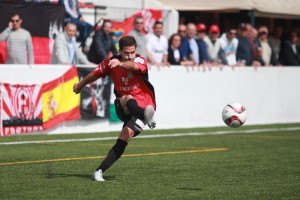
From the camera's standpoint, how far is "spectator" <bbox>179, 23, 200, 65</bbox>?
22469mm

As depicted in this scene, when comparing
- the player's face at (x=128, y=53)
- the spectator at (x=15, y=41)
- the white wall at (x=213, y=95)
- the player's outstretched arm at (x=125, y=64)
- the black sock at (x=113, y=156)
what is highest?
the player's face at (x=128, y=53)

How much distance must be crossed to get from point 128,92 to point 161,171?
1.54 m

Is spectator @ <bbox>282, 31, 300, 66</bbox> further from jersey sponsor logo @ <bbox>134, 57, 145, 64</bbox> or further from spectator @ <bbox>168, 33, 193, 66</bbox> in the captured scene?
jersey sponsor logo @ <bbox>134, 57, 145, 64</bbox>

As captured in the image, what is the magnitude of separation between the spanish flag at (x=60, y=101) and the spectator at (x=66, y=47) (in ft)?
1.39

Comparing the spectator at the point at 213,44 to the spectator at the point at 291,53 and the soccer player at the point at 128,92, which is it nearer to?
the spectator at the point at 291,53

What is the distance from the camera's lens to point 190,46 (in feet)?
74.0

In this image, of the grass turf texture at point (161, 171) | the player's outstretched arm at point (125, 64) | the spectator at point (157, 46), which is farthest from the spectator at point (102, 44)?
the player's outstretched arm at point (125, 64)

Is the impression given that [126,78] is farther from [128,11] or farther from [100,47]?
[128,11]

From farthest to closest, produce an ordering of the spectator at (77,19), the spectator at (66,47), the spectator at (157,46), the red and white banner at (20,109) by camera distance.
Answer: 1. the spectator at (157,46)
2. the spectator at (77,19)
3. the spectator at (66,47)
4. the red and white banner at (20,109)

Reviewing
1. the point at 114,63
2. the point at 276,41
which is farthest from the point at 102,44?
the point at 114,63

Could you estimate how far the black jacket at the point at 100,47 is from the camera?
807 inches

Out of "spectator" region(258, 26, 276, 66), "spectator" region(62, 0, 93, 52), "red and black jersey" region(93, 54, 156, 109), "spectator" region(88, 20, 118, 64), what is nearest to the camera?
"red and black jersey" region(93, 54, 156, 109)

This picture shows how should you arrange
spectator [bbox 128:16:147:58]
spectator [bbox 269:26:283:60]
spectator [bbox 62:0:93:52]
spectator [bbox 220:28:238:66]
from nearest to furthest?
spectator [bbox 128:16:147:58]
spectator [bbox 62:0:93:52]
spectator [bbox 220:28:238:66]
spectator [bbox 269:26:283:60]

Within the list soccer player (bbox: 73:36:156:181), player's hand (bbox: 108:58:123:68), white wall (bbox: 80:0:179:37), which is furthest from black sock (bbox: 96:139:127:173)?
white wall (bbox: 80:0:179:37)
